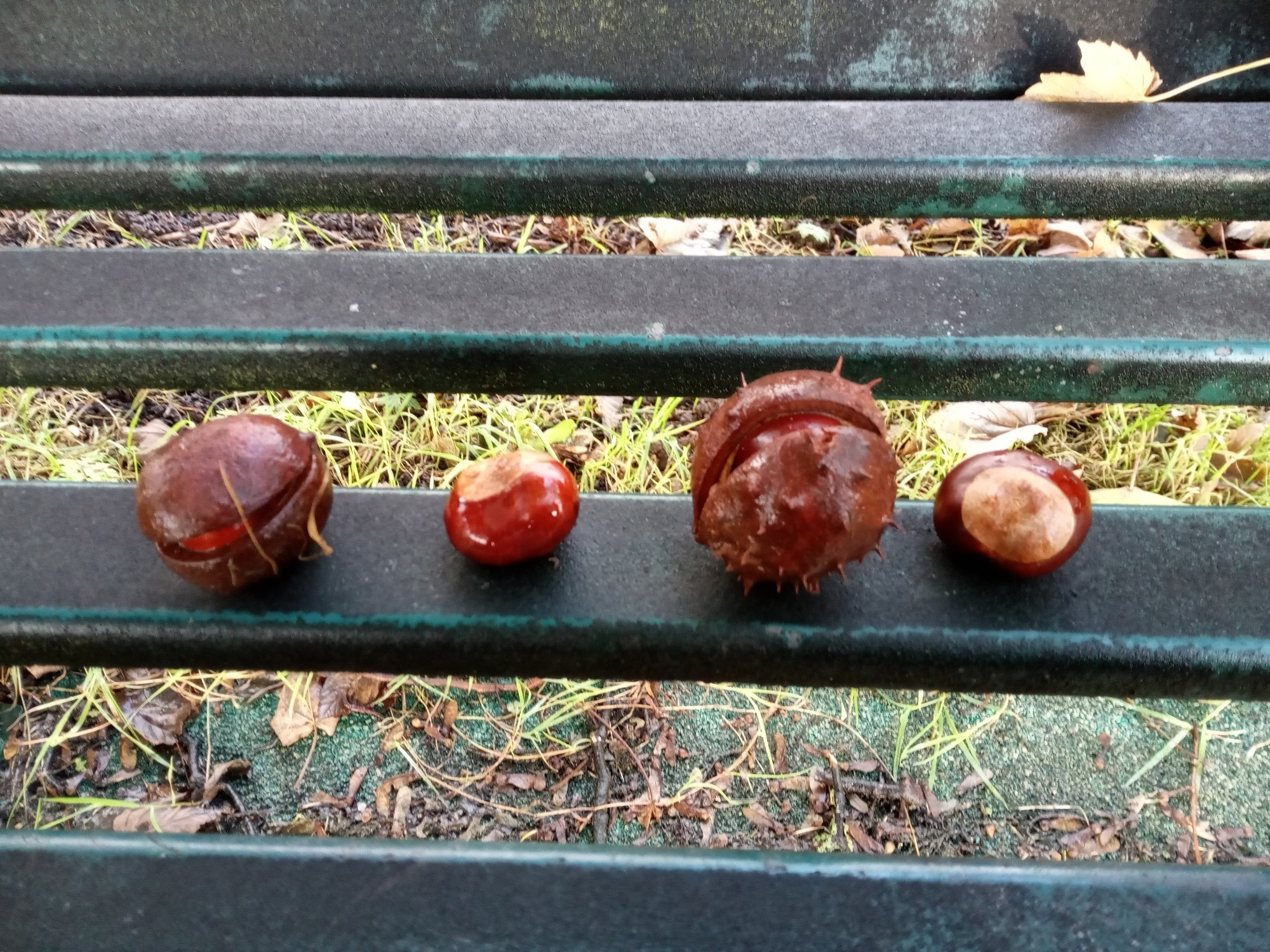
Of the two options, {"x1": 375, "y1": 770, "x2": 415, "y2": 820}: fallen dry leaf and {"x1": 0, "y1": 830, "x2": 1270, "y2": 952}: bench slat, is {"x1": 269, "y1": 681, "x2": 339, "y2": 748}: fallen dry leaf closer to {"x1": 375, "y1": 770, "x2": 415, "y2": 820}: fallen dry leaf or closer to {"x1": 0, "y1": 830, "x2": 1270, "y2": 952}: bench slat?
{"x1": 375, "y1": 770, "x2": 415, "y2": 820}: fallen dry leaf

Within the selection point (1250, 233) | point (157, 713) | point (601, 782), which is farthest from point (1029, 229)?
point (157, 713)

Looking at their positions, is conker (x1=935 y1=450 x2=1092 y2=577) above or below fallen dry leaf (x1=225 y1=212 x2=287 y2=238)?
below

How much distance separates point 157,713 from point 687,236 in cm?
164

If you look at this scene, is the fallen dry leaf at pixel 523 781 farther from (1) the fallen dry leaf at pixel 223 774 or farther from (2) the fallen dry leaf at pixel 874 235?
(2) the fallen dry leaf at pixel 874 235

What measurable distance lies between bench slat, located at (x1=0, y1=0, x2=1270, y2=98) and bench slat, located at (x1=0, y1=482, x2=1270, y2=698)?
672mm

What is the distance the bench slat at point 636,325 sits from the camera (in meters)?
1.16

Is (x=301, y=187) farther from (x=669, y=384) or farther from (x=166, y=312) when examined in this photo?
(x=669, y=384)

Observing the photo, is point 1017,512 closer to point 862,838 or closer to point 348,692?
point 862,838

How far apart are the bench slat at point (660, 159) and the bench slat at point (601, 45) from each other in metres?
0.07

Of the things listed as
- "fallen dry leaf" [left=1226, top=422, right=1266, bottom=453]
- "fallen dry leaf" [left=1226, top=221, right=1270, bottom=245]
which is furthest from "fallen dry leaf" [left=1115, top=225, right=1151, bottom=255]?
"fallen dry leaf" [left=1226, top=422, right=1266, bottom=453]

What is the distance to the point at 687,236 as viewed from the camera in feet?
7.91

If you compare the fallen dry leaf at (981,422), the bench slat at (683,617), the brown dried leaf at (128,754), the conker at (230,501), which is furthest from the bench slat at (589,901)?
the fallen dry leaf at (981,422)

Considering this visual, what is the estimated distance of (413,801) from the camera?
175cm

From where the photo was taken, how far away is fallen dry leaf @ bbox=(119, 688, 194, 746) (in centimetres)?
181
